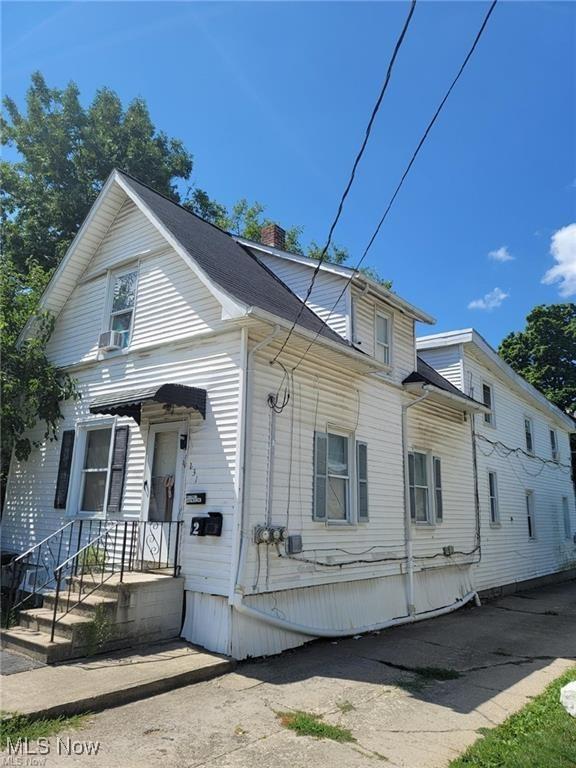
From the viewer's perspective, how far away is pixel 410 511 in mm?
11047

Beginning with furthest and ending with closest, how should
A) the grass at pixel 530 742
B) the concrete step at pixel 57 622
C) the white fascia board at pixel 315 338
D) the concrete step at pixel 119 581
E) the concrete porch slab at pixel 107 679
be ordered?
the white fascia board at pixel 315 338, the concrete step at pixel 119 581, the concrete step at pixel 57 622, the concrete porch slab at pixel 107 679, the grass at pixel 530 742

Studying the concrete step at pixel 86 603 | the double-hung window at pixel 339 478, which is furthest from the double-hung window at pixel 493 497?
the concrete step at pixel 86 603

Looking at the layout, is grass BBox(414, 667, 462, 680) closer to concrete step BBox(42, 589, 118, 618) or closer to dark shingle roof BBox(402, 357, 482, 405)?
concrete step BBox(42, 589, 118, 618)

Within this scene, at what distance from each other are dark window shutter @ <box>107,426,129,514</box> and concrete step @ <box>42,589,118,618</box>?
1.83 meters

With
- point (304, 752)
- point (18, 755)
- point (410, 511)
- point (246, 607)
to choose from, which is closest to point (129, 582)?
point (246, 607)

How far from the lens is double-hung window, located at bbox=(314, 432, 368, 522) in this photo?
8.77 metres

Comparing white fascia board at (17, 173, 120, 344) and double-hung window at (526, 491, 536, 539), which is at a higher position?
white fascia board at (17, 173, 120, 344)

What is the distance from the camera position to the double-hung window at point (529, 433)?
18.4 metres

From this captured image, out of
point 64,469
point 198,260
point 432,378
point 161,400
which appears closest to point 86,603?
point 161,400

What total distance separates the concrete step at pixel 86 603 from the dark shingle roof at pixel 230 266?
432 centimetres

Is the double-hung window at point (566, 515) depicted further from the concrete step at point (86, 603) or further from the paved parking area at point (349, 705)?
the concrete step at point (86, 603)

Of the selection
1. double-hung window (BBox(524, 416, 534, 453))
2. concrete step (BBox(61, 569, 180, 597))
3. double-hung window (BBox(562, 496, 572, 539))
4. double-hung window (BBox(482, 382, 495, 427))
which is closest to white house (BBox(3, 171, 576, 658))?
concrete step (BBox(61, 569, 180, 597))

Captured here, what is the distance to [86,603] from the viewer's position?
22.3 ft

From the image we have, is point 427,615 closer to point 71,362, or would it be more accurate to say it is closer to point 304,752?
point 304,752
